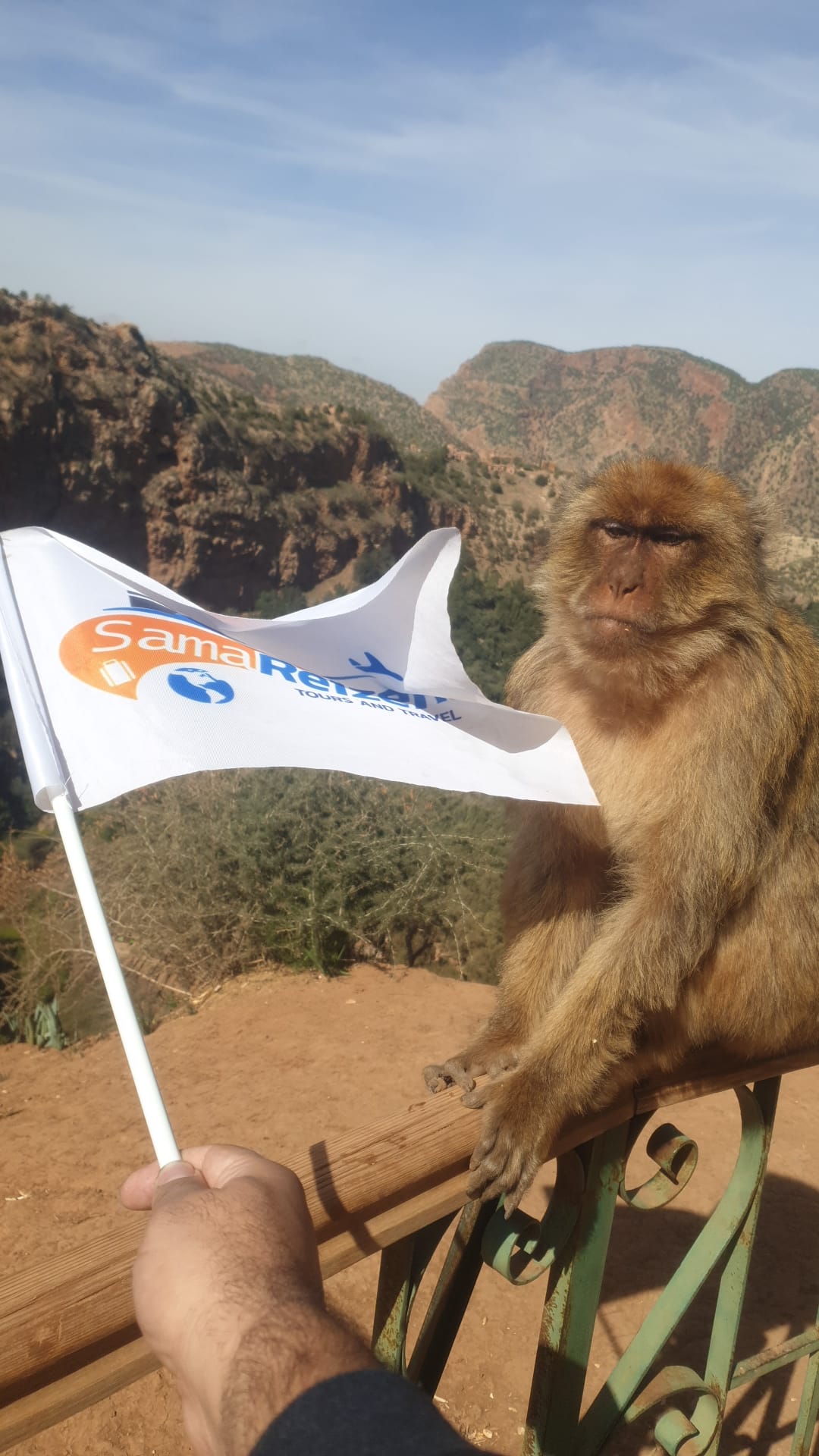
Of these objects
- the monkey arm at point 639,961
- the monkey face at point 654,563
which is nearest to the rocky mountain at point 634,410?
the monkey face at point 654,563

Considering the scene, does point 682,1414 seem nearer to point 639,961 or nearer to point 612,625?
point 639,961

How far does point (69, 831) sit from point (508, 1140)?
109 centimetres

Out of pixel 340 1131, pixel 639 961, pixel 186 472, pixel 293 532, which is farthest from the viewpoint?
pixel 293 532

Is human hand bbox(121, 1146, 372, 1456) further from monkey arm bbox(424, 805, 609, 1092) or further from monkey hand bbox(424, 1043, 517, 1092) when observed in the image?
monkey arm bbox(424, 805, 609, 1092)

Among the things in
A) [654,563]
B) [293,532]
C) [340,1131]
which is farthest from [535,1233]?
[293,532]

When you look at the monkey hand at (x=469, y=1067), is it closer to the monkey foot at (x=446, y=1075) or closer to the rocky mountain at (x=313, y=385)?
the monkey foot at (x=446, y=1075)

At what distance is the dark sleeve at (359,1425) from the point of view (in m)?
0.75

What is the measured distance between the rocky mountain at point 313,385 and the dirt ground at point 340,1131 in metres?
42.7

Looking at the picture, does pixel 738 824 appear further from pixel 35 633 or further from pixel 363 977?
pixel 363 977

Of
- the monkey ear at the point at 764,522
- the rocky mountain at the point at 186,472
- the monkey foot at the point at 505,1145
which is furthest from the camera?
the rocky mountain at the point at 186,472

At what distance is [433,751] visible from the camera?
152cm

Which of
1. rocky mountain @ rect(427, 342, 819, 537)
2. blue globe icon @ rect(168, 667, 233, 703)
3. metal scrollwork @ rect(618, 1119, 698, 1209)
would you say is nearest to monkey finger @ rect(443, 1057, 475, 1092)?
metal scrollwork @ rect(618, 1119, 698, 1209)

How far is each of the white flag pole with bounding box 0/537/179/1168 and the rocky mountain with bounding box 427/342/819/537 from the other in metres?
36.9

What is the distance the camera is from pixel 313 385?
56594 millimetres
